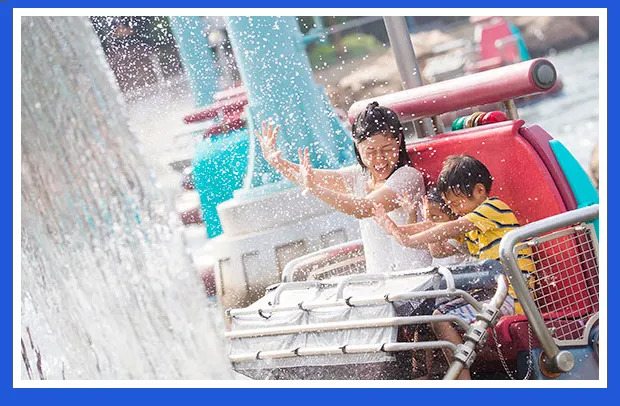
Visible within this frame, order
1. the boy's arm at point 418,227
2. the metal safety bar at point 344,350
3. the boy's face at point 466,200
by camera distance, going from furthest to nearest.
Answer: the boy's arm at point 418,227 → the boy's face at point 466,200 → the metal safety bar at point 344,350

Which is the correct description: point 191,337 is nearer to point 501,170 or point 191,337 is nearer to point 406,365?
point 406,365

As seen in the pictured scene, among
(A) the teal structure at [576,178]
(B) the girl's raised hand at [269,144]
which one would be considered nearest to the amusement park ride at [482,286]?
(A) the teal structure at [576,178]

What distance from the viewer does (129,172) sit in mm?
3260

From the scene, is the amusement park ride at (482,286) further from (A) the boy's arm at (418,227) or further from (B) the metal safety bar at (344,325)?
(A) the boy's arm at (418,227)

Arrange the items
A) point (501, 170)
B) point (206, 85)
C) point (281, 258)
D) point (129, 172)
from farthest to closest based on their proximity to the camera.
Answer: point (206, 85) → point (281, 258) → point (501, 170) → point (129, 172)

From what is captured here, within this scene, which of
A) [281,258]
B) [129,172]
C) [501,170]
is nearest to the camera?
[129,172]

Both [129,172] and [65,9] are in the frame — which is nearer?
[129,172]

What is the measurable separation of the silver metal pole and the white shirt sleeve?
250 millimetres

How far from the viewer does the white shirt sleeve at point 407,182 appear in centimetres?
368

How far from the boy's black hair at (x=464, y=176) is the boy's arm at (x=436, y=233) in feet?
0.36

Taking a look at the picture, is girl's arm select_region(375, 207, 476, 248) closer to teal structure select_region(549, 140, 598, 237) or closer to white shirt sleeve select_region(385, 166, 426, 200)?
white shirt sleeve select_region(385, 166, 426, 200)

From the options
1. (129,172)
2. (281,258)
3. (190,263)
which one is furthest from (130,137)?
(281,258)

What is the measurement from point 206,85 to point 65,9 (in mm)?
1112

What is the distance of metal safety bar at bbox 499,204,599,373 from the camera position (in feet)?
10.3
